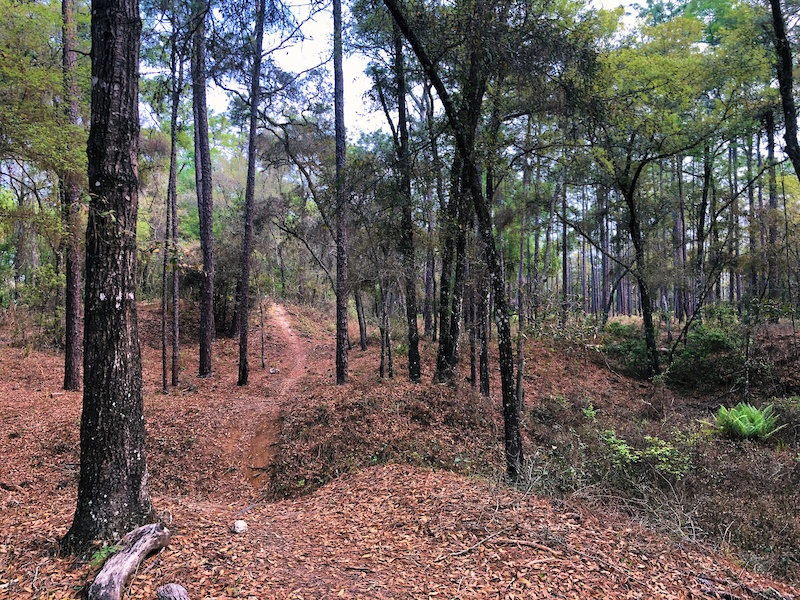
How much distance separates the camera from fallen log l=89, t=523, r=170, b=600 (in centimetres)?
294

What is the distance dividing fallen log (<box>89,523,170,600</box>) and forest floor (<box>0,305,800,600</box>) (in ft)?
0.27

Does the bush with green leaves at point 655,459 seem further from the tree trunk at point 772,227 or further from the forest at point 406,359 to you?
the tree trunk at point 772,227

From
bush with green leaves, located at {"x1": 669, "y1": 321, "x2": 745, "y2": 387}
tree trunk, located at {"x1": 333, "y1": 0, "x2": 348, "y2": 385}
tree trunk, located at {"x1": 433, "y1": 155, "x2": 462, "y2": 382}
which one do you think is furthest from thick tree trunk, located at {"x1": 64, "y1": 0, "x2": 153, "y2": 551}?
bush with green leaves, located at {"x1": 669, "y1": 321, "x2": 745, "y2": 387}

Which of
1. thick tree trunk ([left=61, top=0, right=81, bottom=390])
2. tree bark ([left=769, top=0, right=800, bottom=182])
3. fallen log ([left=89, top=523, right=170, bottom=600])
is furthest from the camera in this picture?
tree bark ([left=769, top=0, right=800, bottom=182])

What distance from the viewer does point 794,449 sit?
7.57 metres

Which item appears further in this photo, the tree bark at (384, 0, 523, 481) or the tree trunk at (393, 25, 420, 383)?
the tree trunk at (393, 25, 420, 383)

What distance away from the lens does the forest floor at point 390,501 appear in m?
3.39

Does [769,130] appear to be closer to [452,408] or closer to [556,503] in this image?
[452,408]

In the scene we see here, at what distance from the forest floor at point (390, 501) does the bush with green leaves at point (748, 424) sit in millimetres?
537

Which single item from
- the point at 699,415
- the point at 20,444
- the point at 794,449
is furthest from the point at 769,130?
the point at 20,444

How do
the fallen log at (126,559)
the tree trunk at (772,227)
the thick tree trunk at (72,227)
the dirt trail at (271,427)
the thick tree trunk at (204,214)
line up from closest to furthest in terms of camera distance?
1. the fallen log at (126,559)
2. the dirt trail at (271,427)
3. the thick tree trunk at (72,227)
4. the thick tree trunk at (204,214)
5. the tree trunk at (772,227)

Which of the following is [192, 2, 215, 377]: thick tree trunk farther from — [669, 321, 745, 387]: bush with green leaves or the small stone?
[669, 321, 745, 387]: bush with green leaves

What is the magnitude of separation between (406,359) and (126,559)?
37.2 feet

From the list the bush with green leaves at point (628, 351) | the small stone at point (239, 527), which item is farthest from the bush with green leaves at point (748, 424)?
the small stone at point (239, 527)
